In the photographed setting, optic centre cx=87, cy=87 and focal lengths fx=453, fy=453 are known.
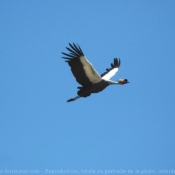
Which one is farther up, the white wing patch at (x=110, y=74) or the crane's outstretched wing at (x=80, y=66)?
the white wing patch at (x=110, y=74)

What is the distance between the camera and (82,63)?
1816cm

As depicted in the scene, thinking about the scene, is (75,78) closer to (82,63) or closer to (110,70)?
(82,63)

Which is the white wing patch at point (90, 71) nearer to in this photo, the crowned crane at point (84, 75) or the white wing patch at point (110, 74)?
the crowned crane at point (84, 75)

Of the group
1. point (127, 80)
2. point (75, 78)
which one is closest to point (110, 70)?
point (127, 80)

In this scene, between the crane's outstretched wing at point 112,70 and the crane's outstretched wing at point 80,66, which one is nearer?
the crane's outstretched wing at point 80,66

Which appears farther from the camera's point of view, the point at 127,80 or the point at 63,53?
the point at 127,80

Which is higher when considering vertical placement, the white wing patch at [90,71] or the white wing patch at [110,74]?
the white wing patch at [110,74]

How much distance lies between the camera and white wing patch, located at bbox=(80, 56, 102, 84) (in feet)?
59.3

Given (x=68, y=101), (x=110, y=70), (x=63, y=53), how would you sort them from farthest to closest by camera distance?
(x=110, y=70), (x=68, y=101), (x=63, y=53)

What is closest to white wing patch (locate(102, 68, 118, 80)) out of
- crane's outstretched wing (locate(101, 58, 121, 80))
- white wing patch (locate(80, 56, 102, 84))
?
crane's outstretched wing (locate(101, 58, 121, 80))

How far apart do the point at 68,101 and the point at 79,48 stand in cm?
249

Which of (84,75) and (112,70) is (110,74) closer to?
(112,70)

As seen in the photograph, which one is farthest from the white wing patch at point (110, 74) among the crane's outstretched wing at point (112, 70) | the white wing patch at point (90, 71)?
the white wing patch at point (90, 71)

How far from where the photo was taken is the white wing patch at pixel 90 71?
18.1 m
